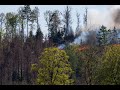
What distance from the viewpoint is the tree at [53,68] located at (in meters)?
12.2

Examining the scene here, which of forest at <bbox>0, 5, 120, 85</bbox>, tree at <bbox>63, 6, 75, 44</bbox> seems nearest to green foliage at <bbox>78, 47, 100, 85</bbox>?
forest at <bbox>0, 5, 120, 85</bbox>

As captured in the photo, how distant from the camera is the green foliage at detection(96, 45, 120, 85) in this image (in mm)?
12476

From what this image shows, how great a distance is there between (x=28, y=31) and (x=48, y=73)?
201 centimetres

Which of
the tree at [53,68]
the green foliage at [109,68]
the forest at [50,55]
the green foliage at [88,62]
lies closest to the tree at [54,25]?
the forest at [50,55]

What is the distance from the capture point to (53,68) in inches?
486

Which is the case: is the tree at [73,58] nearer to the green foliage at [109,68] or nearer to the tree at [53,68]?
the tree at [53,68]

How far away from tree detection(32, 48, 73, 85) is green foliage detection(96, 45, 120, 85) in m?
Answer: 1.43

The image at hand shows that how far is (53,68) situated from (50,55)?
769 millimetres

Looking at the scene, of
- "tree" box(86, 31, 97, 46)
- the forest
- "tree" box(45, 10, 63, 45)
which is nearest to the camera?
"tree" box(86, 31, 97, 46)

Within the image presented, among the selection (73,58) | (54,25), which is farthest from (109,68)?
(54,25)

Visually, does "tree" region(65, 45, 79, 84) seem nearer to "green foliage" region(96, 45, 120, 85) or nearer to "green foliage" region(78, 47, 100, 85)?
"green foliage" region(78, 47, 100, 85)

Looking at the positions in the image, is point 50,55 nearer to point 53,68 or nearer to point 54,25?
point 53,68
